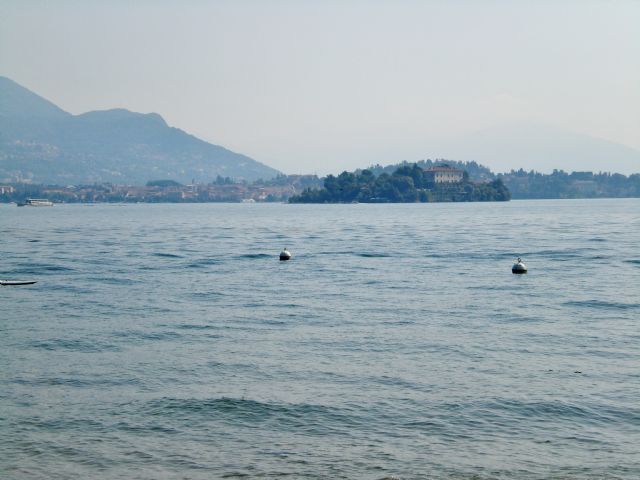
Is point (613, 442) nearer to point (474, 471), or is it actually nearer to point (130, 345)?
point (474, 471)

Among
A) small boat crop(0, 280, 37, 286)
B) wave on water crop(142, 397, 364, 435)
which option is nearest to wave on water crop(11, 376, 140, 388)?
wave on water crop(142, 397, 364, 435)

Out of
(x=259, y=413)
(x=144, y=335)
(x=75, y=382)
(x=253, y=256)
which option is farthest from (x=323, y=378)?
(x=253, y=256)

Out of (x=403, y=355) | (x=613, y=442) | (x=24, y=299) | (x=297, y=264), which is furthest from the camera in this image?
(x=297, y=264)

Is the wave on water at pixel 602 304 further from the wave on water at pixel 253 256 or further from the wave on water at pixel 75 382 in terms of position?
the wave on water at pixel 253 256

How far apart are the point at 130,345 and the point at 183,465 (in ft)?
37.2

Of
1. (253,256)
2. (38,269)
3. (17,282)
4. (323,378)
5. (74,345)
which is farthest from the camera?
(253,256)

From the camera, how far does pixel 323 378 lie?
69.0 ft

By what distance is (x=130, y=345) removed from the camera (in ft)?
84.7

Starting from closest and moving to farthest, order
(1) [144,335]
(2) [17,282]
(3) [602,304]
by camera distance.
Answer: (1) [144,335], (3) [602,304], (2) [17,282]

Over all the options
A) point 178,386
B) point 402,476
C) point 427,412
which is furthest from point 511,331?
point 402,476

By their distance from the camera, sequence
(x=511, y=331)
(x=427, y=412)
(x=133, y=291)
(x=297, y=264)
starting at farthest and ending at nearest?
(x=297, y=264)
(x=133, y=291)
(x=511, y=331)
(x=427, y=412)

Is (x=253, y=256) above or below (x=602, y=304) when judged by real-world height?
below

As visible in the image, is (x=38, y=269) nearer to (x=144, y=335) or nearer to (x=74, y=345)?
(x=144, y=335)

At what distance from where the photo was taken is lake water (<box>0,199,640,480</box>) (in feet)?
50.4
